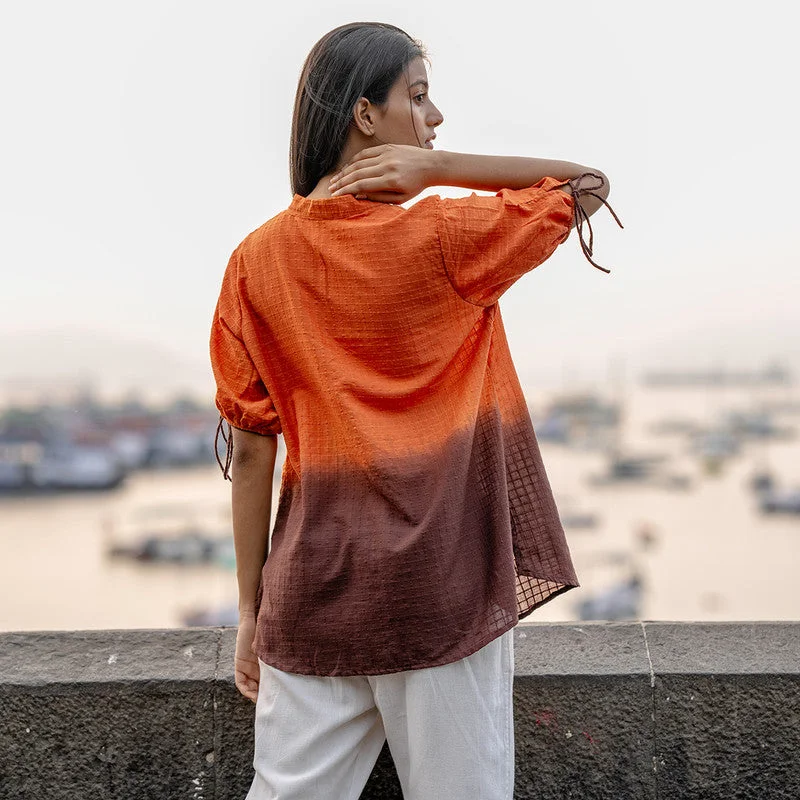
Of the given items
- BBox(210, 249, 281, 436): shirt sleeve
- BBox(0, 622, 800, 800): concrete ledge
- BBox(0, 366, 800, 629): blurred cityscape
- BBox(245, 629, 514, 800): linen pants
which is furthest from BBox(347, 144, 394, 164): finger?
BBox(0, 366, 800, 629): blurred cityscape

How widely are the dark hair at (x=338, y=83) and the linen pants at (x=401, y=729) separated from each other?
0.61m

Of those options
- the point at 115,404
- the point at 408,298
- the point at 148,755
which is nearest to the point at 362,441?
the point at 408,298

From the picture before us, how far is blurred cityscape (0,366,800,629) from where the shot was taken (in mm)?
37781

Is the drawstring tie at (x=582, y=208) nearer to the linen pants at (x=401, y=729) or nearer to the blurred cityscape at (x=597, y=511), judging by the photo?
the linen pants at (x=401, y=729)

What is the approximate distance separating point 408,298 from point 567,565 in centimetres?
42

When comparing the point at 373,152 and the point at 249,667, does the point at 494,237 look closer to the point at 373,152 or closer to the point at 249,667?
the point at 373,152

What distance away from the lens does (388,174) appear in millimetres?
1113

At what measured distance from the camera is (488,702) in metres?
1.12

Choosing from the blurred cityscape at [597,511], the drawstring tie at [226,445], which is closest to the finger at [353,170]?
the drawstring tie at [226,445]

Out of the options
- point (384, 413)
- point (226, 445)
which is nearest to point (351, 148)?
point (384, 413)

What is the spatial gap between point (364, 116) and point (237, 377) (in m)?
0.36

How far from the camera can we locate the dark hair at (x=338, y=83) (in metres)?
1.15

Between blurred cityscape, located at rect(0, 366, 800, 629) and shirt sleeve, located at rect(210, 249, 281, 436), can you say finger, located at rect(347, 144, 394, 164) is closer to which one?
shirt sleeve, located at rect(210, 249, 281, 436)

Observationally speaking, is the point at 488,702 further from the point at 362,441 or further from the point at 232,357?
the point at 232,357
